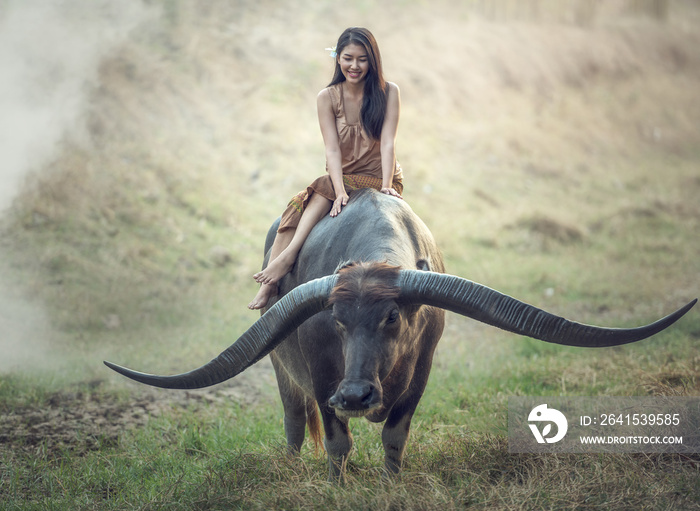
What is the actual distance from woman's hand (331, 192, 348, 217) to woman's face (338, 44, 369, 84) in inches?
27.8

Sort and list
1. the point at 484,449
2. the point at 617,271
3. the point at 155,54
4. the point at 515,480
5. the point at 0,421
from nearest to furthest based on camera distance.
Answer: the point at 515,480 → the point at 484,449 → the point at 0,421 → the point at 617,271 → the point at 155,54

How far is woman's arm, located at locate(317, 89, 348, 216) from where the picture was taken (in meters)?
4.10

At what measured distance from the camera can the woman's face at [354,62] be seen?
4.05 m

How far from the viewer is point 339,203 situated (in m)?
4.07

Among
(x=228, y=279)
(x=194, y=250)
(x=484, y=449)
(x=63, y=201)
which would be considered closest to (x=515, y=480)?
(x=484, y=449)

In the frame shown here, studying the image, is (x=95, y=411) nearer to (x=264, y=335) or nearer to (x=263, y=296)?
(x=263, y=296)

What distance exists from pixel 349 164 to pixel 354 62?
2.03 ft

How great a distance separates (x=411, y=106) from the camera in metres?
15.9

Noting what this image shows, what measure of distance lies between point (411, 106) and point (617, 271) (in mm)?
7383

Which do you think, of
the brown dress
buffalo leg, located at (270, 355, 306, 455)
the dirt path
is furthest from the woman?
the dirt path

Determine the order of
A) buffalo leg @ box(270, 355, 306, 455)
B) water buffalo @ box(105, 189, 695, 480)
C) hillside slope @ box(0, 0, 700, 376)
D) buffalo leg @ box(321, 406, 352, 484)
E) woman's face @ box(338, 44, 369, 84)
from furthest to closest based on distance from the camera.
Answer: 1. hillside slope @ box(0, 0, 700, 376)
2. buffalo leg @ box(270, 355, 306, 455)
3. woman's face @ box(338, 44, 369, 84)
4. buffalo leg @ box(321, 406, 352, 484)
5. water buffalo @ box(105, 189, 695, 480)

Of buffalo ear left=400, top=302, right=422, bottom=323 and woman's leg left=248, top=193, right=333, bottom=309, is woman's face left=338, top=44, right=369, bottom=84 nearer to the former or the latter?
woman's leg left=248, top=193, right=333, bottom=309

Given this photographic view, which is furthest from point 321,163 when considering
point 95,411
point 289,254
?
point 289,254

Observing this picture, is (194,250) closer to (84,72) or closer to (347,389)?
(84,72)
